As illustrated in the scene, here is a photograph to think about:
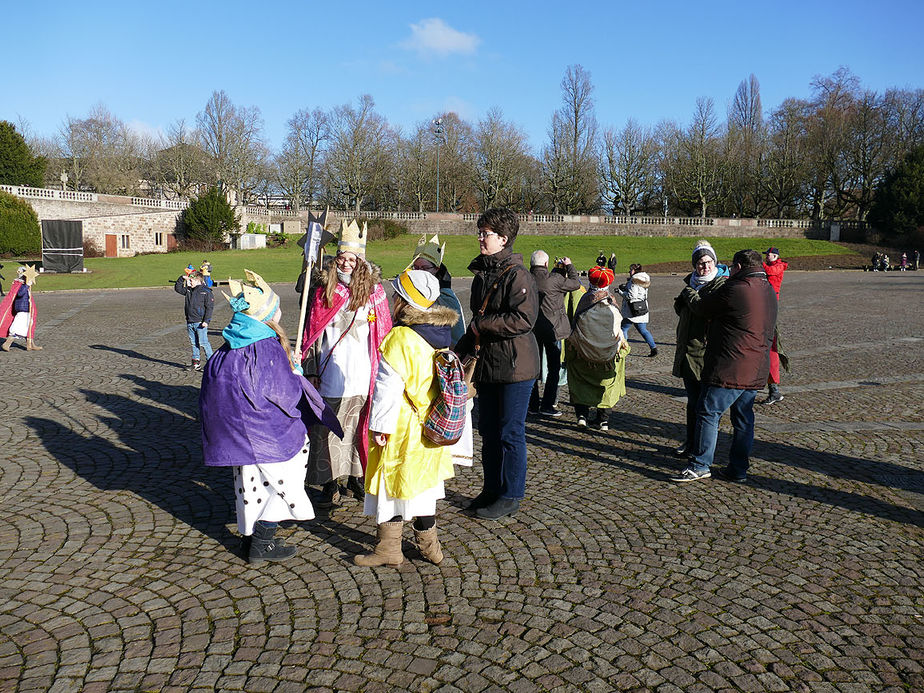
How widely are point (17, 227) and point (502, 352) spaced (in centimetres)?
4855

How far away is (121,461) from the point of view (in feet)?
21.0

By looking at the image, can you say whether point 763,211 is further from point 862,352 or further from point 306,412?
point 306,412

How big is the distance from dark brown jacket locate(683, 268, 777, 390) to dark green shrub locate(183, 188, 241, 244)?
1965 inches

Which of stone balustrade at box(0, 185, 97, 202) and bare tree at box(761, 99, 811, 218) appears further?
bare tree at box(761, 99, 811, 218)

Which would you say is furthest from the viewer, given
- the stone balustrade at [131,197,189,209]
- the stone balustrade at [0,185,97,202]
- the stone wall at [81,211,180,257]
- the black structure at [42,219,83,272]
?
the stone balustrade at [131,197,189,209]

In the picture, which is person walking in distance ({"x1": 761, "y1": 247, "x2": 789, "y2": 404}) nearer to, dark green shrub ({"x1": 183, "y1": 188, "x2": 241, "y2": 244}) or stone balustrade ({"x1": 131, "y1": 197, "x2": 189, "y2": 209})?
dark green shrub ({"x1": 183, "y1": 188, "x2": 241, "y2": 244})

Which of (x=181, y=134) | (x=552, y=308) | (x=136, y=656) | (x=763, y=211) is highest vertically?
(x=181, y=134)

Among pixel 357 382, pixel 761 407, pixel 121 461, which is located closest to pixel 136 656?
pixel 357 382

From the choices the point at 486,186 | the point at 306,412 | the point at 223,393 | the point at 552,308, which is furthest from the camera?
the point at 486,186

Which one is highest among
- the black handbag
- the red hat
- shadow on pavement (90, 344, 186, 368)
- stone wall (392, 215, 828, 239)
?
stone wall (392, 215, 828, 239)

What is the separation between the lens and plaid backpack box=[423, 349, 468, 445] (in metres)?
4.16

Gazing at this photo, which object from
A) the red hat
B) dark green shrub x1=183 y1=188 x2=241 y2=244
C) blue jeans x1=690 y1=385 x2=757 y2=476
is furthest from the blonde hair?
dark green shrub x1=183 y1=188 x2=241 y2=244

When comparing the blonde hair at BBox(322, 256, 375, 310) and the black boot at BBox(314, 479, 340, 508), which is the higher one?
the blonde hair at BBox(322, 256, 375, 310)

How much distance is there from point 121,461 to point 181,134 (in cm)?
7959
